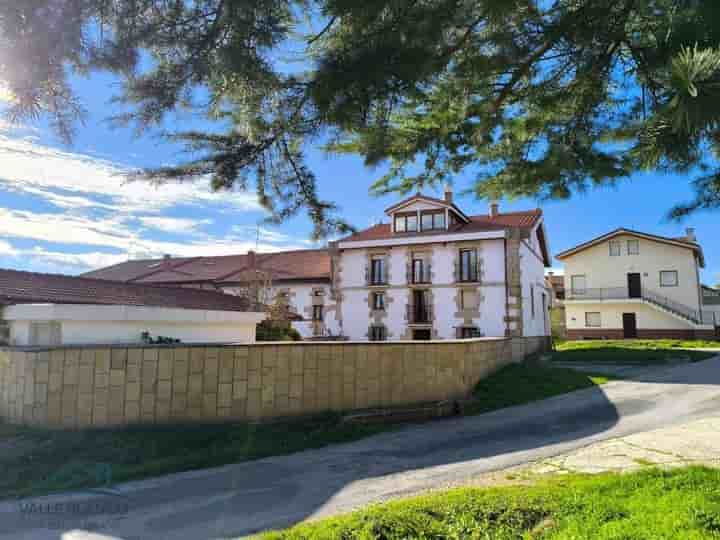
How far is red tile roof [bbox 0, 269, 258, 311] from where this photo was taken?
10.4 m

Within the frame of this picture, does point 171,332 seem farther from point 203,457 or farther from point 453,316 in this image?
point 453,316

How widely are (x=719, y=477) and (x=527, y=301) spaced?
825 inches

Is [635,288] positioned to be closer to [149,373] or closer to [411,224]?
[411,224]

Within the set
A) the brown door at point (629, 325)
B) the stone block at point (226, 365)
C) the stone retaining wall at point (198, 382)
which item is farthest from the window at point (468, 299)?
the stone block at point (226, 365)

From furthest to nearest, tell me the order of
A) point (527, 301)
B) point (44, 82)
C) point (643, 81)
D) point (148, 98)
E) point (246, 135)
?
point (527, 301), point (643, 81), point (246, 135), point (148, 98), point (44, 82)

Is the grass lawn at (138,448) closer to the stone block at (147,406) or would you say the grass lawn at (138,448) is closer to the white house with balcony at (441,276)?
the stone block at (147,406)

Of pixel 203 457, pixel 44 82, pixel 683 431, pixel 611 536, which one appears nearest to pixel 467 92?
pixel 44 82

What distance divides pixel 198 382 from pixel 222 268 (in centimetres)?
2663

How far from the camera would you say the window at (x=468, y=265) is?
80.9 feet

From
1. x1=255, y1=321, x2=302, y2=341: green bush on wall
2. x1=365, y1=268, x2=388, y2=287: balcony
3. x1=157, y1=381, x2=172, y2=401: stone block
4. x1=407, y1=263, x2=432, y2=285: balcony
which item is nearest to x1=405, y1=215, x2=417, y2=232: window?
x1=407, y1=263, x2=432, y2=285: balcony

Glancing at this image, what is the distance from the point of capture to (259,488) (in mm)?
5008

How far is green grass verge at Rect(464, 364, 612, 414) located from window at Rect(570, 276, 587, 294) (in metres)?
22.3

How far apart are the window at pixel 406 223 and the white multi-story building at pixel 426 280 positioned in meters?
0.06

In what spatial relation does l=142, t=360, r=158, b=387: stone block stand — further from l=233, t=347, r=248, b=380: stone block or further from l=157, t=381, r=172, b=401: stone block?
l=233, t=347, r=248, b=380: stone block
